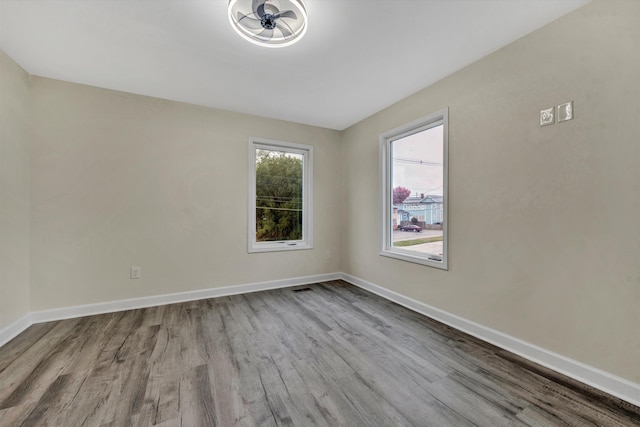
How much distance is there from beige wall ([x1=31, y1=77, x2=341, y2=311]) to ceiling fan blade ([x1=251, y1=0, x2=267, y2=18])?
6.52ft

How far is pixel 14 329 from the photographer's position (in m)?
2.35

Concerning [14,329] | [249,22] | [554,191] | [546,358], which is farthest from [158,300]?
[554,191]

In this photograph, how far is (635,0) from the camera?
5.06 ft

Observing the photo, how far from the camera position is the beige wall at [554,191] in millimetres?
1589

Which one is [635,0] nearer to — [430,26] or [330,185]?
[430,26]

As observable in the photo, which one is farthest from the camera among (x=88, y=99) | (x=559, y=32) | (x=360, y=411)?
(x=88, y=99)

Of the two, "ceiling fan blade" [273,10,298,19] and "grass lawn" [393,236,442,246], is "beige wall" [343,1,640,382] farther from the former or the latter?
"ceiling fan blade" [273,10,298,19]

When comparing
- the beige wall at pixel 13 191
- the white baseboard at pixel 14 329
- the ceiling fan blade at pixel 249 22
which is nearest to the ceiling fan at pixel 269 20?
the ceiling fan blade at pixel 249 22

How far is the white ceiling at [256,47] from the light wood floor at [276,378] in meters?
2.55

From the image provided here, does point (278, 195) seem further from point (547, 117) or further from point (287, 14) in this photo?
point (547, 117)

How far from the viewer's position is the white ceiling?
1783mm

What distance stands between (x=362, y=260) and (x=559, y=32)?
122 inches

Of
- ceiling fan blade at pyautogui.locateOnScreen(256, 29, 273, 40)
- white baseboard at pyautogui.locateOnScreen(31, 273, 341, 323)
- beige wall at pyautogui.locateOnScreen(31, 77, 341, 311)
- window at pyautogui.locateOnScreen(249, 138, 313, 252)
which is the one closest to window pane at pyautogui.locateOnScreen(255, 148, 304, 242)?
window at pyautogui.locateOnScreen(249, 138, 313, 252)

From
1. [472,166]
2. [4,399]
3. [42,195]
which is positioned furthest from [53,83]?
[472,166]
